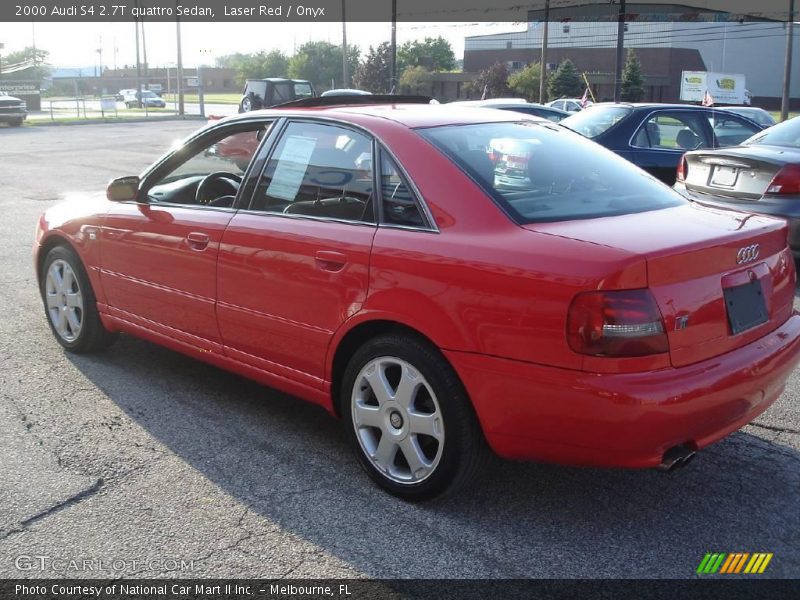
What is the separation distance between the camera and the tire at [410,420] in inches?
132

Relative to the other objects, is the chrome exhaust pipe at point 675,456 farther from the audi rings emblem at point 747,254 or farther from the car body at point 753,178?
the car body at point 753,178

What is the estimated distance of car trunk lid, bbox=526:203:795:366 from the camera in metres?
3.08

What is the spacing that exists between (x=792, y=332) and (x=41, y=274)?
4.61 meters

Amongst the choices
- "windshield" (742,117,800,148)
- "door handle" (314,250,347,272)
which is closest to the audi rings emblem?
"door handle" (314,250,347,272)

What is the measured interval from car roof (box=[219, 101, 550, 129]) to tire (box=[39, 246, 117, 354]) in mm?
1611

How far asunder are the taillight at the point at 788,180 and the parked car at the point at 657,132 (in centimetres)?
270

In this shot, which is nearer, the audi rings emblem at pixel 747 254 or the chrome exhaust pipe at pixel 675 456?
the chrome exhaust pipe at pixel 675 456

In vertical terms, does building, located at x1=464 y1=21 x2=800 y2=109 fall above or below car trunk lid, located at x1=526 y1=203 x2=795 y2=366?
above

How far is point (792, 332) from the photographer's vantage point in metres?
3.65

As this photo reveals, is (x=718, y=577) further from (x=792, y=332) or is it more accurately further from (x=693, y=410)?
(x=792, y=332)

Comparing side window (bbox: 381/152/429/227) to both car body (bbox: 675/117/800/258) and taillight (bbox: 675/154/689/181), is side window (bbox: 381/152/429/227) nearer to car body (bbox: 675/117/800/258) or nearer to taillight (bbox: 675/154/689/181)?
car body (bbox: 675/117/800/258)

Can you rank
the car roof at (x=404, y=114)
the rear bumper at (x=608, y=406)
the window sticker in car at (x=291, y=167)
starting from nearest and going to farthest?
the rear bumper at (x=608, y=406), the car roof at (x=404, y=114), the window sticker in car at (x=291, y=167)

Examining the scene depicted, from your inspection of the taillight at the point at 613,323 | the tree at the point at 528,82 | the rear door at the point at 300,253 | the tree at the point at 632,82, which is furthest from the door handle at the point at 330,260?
the tree at the point at 632,82

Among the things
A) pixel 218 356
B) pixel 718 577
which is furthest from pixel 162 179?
pixel 718 577
